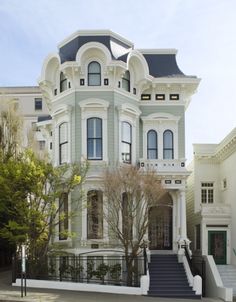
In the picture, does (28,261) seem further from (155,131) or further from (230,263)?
(230,263)

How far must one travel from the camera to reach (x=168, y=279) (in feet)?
81.4

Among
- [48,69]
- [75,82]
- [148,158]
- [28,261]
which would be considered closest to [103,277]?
[28,261]

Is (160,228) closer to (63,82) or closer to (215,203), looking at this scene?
(215,203)

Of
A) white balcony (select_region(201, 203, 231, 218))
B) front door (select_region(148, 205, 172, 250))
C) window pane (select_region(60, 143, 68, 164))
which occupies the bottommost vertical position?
front door (select_region(148, 205, 172, 250))

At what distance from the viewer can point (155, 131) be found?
29.5 meters

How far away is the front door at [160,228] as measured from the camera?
2917 cm

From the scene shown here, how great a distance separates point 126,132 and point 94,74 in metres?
3.38

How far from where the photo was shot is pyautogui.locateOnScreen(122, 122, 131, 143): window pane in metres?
28.0

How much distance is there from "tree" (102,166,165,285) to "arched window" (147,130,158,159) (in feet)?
13.5

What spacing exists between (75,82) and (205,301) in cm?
1230

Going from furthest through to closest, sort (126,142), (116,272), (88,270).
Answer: (126,142) → (88,270) → (116,272)

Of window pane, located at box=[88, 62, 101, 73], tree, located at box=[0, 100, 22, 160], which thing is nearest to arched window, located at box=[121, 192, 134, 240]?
window pane, located at box=[88, 62, 101, 73]

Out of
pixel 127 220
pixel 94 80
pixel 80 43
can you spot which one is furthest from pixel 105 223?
pixel 80 43

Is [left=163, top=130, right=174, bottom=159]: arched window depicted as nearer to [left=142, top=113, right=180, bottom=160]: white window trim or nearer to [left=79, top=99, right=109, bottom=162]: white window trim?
[left=142, top=113, right=180, bottom=160]: white window trim
